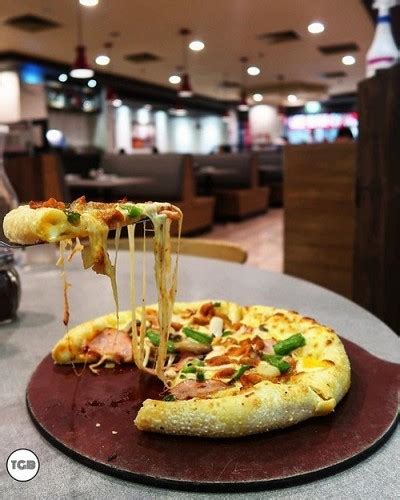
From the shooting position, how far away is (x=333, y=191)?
4.13 meters

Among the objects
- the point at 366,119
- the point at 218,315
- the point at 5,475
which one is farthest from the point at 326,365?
the point at 366,119

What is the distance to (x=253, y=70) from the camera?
15297 millimetres

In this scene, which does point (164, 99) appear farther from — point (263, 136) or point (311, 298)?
point (311, 298)

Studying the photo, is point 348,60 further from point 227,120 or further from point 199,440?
point 199,440

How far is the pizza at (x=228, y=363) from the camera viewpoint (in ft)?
2.56

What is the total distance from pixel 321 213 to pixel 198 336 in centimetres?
330

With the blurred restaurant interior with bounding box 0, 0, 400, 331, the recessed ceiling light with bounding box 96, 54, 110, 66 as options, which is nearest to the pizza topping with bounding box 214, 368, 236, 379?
the blurred restaurant interior with bounding box 0, 0, 400, 331

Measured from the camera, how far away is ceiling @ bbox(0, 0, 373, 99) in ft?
27.6

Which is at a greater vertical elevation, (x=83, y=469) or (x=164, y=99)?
(x=164, y=99)

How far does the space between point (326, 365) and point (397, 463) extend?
229mm

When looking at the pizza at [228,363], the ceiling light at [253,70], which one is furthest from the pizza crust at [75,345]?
the ceiling light at [253,70]

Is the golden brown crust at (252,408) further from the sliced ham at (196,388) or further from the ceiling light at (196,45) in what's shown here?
the ceiling light at (196,45)

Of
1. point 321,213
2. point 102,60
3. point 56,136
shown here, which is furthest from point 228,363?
point 56,136

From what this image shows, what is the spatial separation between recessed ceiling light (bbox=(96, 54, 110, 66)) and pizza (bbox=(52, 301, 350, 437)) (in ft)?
39.4
